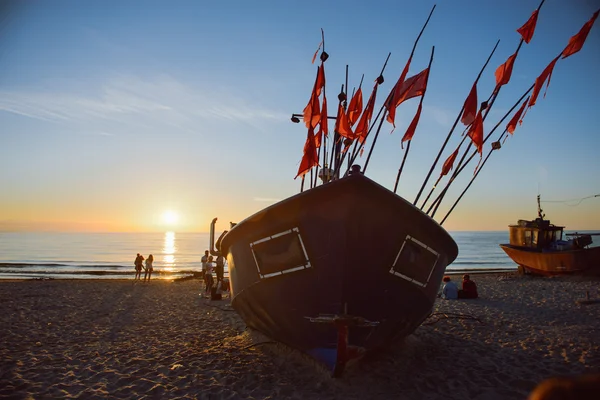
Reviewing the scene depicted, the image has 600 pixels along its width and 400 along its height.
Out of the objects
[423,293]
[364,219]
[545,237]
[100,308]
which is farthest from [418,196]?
[545,237]

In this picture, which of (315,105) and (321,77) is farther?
(321,77)

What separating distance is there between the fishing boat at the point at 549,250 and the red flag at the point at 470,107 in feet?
76.3

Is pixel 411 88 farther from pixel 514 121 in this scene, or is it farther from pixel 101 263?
pixel 101 263

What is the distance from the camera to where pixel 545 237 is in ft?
94.7

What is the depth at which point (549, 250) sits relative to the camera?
92.7ft

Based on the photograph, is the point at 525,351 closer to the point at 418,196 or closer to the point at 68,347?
the point at 418,196

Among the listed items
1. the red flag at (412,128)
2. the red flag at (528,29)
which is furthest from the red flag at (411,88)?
the red flag at (528,29)

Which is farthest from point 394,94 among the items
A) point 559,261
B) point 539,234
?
point 539,234

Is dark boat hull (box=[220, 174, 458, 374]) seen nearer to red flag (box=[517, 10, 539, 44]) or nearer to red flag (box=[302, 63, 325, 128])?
red flag (box=[302, 63, 325, 128])

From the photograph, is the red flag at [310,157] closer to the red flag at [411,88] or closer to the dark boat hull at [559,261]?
the red flag at [411,88]

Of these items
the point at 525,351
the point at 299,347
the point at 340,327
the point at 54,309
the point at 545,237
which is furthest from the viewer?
the point at 545,237

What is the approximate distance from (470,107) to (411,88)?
152cm

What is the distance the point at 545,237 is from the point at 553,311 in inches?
734

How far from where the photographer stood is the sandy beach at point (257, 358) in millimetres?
6328
